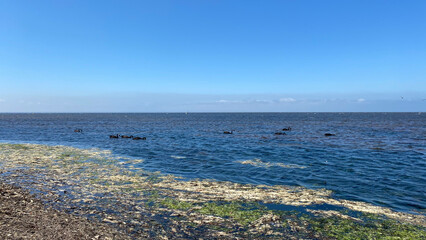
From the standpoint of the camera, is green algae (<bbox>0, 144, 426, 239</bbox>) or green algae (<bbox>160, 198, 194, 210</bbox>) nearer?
green algae (<bbox>0, 144, 426, 239</bbox>)

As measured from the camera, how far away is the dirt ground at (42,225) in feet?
33.6

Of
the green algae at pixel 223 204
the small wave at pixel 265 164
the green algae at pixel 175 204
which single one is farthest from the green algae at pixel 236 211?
the small wave at pixel 265 164

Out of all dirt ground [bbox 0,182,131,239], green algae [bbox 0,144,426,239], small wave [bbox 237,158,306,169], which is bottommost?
small wave [bbox 237,158,306,169]

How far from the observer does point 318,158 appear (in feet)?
102

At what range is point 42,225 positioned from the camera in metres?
11.1

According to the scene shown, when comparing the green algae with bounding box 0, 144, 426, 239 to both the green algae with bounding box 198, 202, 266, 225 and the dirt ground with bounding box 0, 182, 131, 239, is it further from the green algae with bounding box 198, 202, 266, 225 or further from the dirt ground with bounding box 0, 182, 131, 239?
the dirt ground with bounding box 0, 182, 131, 239

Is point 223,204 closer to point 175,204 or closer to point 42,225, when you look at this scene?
point 175,204

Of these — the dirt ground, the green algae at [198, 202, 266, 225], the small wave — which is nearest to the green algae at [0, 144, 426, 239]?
the green algae at [198, 202, 266, 225]

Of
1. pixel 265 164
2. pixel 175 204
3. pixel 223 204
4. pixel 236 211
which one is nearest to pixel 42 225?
pixel 175 204

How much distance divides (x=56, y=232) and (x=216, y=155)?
2434 cm

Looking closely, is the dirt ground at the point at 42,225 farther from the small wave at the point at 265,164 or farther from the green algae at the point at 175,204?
the small wave at the point at 265,164

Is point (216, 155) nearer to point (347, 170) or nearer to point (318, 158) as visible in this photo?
point (318, 158)

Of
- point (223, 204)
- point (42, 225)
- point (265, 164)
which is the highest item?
point (42, 225)

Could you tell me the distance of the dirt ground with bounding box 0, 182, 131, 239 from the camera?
33.6ft
